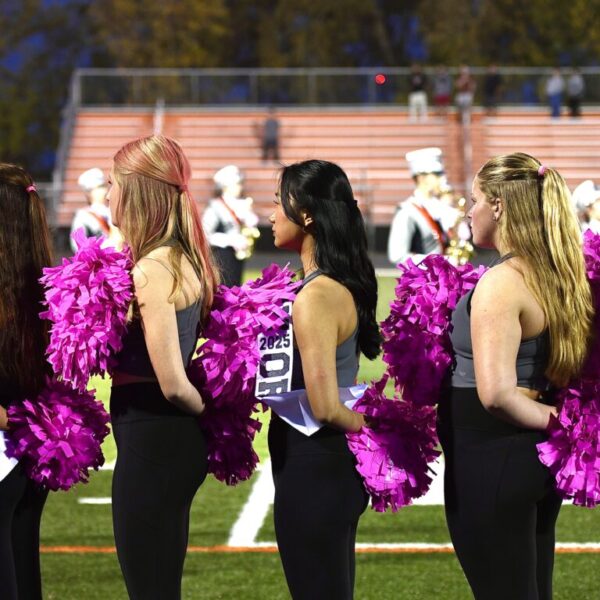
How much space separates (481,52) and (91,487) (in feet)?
116

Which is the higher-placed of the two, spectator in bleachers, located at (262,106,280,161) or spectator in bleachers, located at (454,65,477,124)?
spectator in bleachers, located at (454,65,477,124)

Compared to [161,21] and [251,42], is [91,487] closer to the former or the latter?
[161,21]

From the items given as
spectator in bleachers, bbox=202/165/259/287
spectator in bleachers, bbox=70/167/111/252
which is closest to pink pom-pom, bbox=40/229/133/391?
spectator in bleachers, bbox=70/167/111/252

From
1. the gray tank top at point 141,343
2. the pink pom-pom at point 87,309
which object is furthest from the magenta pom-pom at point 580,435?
the pink pom-pom at point 87,309

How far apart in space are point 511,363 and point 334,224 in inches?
21.6

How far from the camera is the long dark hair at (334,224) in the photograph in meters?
3.26

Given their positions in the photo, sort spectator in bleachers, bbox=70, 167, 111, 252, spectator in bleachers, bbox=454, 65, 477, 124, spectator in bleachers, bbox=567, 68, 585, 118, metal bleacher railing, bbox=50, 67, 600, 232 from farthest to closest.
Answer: metal bleacher railing, bbox=50, 67, 600, 232, spectator in bleachers, bbox=454, 65, 477, 124, spectator in bleachers, bbox=567, 68, 585, 118, spectator in bleachers, bbox=70, 167, 111, 252

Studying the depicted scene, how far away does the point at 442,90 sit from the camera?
94.4ft

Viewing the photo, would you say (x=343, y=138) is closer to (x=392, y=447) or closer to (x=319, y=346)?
(x=392, y=447)

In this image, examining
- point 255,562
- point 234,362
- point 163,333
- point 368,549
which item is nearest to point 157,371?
point 163,333

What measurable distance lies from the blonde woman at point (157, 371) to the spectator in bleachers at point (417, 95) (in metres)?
24.9

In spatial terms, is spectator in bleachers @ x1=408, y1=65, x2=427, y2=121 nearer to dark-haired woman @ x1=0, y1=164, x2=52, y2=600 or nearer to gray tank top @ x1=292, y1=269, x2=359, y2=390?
dark-haired woman @ x1=0, y1=164, x2=52, y2=600

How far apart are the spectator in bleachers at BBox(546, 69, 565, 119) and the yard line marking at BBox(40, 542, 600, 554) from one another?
23.4 m

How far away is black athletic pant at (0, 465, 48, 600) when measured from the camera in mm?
3338
